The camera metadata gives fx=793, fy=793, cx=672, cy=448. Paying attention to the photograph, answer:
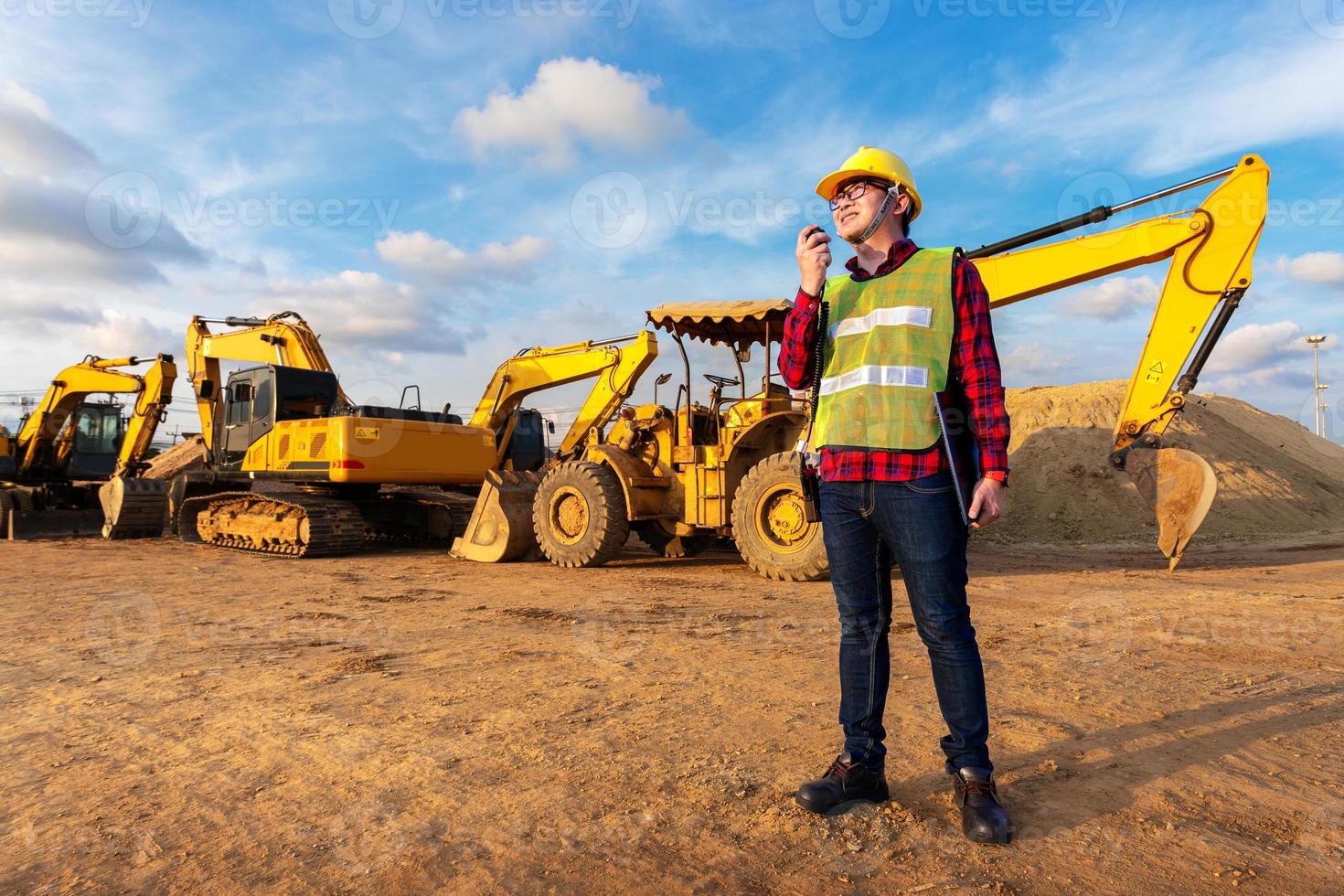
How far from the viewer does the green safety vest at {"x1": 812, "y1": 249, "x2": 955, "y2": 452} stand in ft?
7.77

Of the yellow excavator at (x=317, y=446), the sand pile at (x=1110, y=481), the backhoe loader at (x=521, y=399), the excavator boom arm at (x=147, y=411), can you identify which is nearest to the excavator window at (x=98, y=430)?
the excavator boom arm at (x=147, y=411)

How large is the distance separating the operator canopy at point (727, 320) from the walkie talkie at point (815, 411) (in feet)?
18.2

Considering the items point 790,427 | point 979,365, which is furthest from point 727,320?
point 979,365

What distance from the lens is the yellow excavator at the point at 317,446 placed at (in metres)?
10.3

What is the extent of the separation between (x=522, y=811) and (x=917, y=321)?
191 centimetres

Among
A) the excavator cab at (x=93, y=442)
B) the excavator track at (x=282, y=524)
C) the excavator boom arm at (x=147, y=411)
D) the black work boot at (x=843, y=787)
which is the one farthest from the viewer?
the excavator cab at (x=93, y=442)

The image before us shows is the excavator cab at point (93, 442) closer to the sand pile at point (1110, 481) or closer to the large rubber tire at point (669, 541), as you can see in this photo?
the large rubber tire at point (669, 541)

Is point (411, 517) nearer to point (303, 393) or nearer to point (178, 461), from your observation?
point (303, 393)

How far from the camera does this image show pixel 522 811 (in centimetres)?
242

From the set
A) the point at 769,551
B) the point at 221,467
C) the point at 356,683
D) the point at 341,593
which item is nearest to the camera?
the point at 356,683

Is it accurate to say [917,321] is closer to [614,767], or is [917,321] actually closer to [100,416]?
[614,767]

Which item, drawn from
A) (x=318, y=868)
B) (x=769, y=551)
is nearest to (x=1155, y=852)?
(x=318, y=868)

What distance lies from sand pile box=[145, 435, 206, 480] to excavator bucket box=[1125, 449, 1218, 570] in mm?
22208

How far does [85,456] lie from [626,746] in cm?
1684
